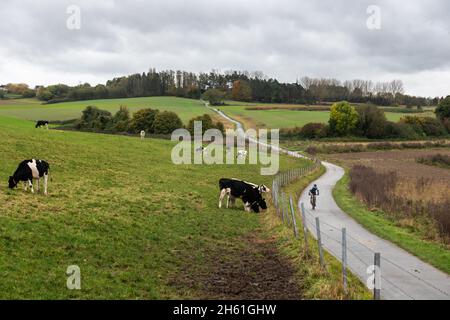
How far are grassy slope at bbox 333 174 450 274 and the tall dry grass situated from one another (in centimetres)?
72

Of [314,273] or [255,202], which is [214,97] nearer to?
[255,202]

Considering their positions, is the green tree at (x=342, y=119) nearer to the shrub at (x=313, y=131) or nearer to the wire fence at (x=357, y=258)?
the shrub at (x=313, y=131)

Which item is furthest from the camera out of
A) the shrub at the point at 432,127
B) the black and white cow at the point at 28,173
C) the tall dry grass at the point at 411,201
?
the shrub at the point at 432,127

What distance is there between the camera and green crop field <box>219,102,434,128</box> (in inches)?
4451

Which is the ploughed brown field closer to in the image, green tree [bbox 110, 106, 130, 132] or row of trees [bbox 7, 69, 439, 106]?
green tree [bbox 110, 106, 130, 132]

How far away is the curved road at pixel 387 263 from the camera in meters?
12.4

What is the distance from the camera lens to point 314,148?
82.1m

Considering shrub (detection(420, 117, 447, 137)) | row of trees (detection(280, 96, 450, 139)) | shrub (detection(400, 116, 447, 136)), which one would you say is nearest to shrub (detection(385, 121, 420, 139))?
row of trees (detection(280, 96, 450, 139))

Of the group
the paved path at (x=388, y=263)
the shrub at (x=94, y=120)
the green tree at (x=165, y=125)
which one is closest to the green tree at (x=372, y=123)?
the green tree at (x=165, y=125)

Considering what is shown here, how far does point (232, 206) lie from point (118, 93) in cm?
14705

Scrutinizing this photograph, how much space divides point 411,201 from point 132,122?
65.1 metres

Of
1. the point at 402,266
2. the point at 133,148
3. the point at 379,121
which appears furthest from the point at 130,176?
the point at 379,121

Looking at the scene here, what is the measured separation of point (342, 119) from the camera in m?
98.9

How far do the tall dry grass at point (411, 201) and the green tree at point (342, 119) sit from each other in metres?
55.4
